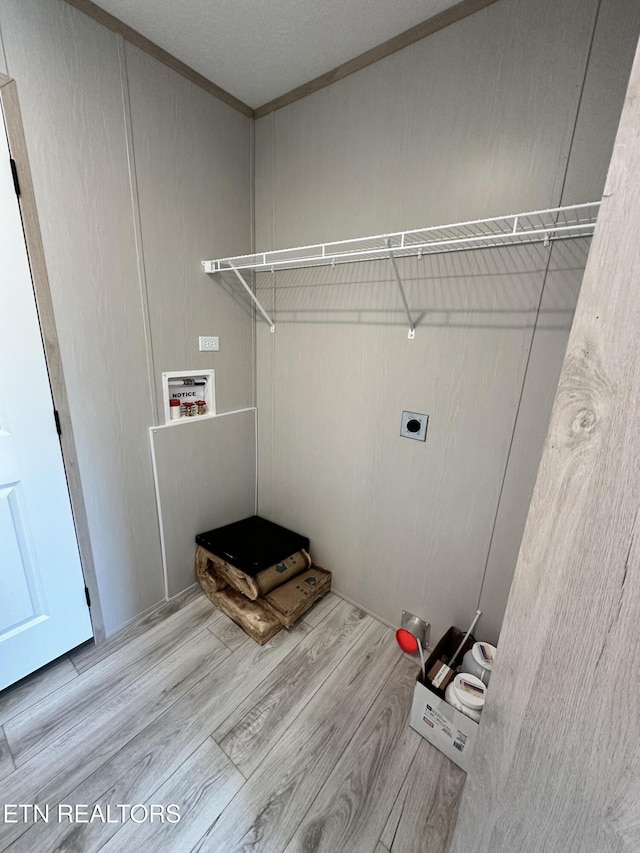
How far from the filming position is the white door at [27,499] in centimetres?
115

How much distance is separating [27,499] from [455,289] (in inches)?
71.8

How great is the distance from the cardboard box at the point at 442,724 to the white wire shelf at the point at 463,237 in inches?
53.6

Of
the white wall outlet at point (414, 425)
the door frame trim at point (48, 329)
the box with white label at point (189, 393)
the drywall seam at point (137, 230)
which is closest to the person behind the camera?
the door frame trim at point (48, 329)

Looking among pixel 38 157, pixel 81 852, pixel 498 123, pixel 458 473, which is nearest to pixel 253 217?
pixel 38 157

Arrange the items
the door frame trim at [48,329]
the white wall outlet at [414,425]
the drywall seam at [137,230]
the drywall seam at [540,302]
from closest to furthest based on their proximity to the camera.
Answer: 1. the drywall seam at [540,302]
2. the door frame trim at [48,329]
3. the drywall seam at [137,230]
4. the white wall outlet at [414,425]

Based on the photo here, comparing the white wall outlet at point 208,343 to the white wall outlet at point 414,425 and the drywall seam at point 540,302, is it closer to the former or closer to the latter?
the white wall outlet at point 414,425

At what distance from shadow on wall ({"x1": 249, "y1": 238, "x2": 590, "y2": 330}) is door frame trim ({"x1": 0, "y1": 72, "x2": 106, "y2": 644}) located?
1.00 m

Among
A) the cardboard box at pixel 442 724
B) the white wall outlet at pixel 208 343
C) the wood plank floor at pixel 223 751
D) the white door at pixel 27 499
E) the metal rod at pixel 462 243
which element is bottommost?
the wood plank floor at pixel 223 751

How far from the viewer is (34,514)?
1.33 meters

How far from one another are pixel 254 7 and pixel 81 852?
269cm

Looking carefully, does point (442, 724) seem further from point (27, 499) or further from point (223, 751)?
point (27, 499)

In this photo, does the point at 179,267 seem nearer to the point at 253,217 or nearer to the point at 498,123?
the point at 253,217

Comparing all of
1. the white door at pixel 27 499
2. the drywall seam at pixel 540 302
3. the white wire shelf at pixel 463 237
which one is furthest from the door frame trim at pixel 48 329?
the drywall seam at pixel 540 302

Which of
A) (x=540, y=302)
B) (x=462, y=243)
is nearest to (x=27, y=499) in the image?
(x=462, y=243)
